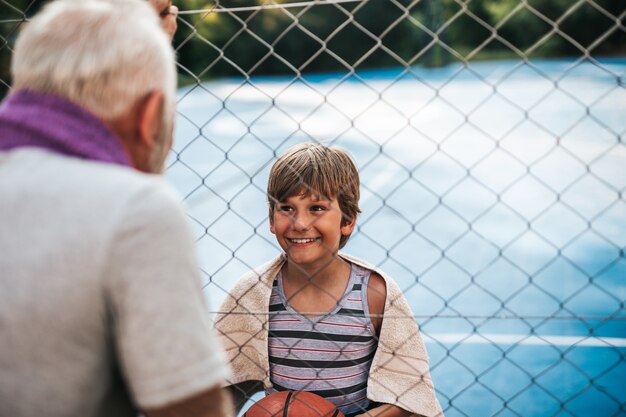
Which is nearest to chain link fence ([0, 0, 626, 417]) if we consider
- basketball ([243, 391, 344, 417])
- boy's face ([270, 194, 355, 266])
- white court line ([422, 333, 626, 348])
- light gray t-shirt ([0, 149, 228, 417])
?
white court line ([422, 333, 626, 348])

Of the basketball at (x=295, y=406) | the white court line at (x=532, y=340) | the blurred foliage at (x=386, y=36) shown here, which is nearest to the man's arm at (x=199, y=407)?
the basketball at (x=295, y=406)

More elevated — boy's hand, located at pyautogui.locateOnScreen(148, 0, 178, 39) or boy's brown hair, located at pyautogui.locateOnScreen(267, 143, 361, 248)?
boy's hand, located at pyautogui.locateOnScreen(148, 0, 178, 39)

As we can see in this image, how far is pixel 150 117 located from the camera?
0.95 m

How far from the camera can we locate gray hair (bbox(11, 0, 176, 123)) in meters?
0.90

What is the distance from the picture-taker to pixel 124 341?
A: 866 millimetres

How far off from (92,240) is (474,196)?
5236 mm

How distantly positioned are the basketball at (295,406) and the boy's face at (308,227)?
386mm

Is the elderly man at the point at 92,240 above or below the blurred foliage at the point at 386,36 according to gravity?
above

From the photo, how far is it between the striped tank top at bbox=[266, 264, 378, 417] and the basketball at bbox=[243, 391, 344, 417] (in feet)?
0.28

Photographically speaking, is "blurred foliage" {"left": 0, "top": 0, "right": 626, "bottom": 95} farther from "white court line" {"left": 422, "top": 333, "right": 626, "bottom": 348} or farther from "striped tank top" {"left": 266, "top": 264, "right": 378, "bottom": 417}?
"striped tank top" {"left": 266, "top": 264, "right": 378, "bottom": 417}

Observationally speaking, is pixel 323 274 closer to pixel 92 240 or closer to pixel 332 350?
pixel 332 350

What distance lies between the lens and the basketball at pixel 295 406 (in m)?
1.79

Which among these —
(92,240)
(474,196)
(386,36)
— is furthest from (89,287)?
(386,36)

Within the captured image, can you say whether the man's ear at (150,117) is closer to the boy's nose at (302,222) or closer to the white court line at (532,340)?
the boy's nose at (302,222)
